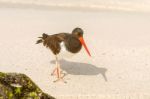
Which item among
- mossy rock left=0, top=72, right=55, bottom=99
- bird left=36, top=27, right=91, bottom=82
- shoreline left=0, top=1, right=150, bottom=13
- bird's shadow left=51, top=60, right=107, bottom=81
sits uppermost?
shoreline left=0, top=1, right=150, bottom=13

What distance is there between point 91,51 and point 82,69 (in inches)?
45.1

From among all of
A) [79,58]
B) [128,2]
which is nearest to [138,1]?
[128,2]

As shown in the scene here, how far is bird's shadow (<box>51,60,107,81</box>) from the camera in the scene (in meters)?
9.89

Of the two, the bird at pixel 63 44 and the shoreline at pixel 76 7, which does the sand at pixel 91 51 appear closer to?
the shoreline at pixel 76 7

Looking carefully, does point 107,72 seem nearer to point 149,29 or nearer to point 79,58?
point 79,58

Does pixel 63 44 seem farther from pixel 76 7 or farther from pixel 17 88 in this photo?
pixel 76 7

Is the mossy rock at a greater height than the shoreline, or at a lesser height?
lesser

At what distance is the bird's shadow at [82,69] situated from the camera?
32.4ft

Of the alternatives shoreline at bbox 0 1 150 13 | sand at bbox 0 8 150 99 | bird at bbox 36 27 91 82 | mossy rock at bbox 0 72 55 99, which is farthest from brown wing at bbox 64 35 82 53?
shoreline at bbox 0 1 150 13

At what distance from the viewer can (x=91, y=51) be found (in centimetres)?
1110

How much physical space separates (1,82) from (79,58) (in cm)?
737

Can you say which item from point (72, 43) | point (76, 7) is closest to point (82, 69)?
point (72, 43)

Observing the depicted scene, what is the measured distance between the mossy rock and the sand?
377cm

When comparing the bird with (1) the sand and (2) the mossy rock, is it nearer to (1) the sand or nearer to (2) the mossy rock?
(1) the sand
